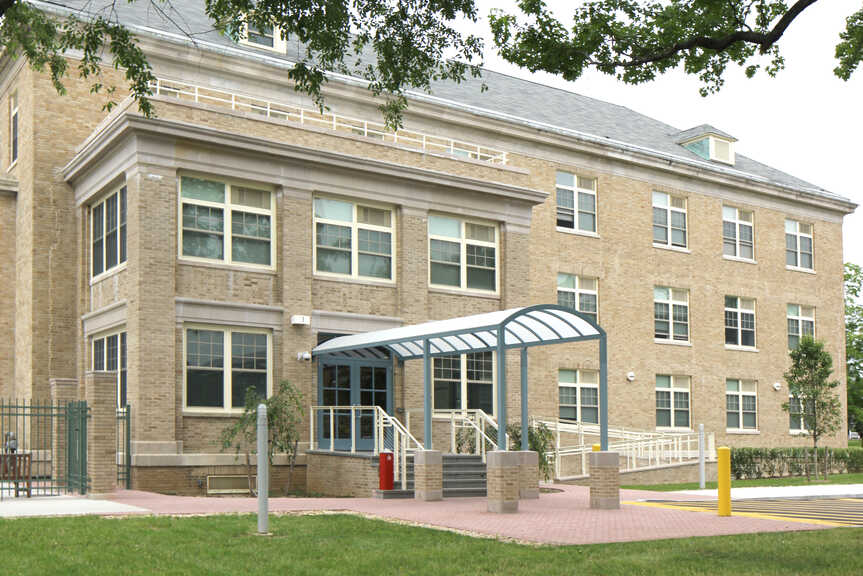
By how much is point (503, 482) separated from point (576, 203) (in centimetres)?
1921

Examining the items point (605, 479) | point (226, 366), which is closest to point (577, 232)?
point (226, 366)

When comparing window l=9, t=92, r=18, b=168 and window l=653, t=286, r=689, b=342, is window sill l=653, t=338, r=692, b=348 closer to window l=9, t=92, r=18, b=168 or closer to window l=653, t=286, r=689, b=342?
window l=653, t=286, r=689, b=342

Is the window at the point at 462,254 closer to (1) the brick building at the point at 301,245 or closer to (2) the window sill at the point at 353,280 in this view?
(1) the brick building at the point at 301,245

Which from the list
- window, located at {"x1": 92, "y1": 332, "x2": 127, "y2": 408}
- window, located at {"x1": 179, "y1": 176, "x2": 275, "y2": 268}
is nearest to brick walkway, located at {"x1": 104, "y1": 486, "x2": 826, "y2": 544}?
window, located at {"x1": 92, "y1": 332, "x2": 127, "y2": 408}

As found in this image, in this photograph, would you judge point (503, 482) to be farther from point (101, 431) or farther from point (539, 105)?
point (539, 105)

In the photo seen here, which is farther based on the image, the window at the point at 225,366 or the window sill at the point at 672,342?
the window sill at the point at 672,342

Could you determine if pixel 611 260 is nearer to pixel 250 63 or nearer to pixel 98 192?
pixel 250 63

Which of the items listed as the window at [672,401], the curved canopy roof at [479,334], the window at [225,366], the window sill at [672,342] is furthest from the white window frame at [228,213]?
the window at [672,401]


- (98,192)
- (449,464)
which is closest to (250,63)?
(98,192)

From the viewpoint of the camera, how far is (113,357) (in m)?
24.3

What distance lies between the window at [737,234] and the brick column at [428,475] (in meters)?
22.8

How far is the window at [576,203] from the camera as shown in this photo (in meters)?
35.2

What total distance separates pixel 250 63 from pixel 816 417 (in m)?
21.2

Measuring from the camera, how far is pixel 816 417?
32500mm
